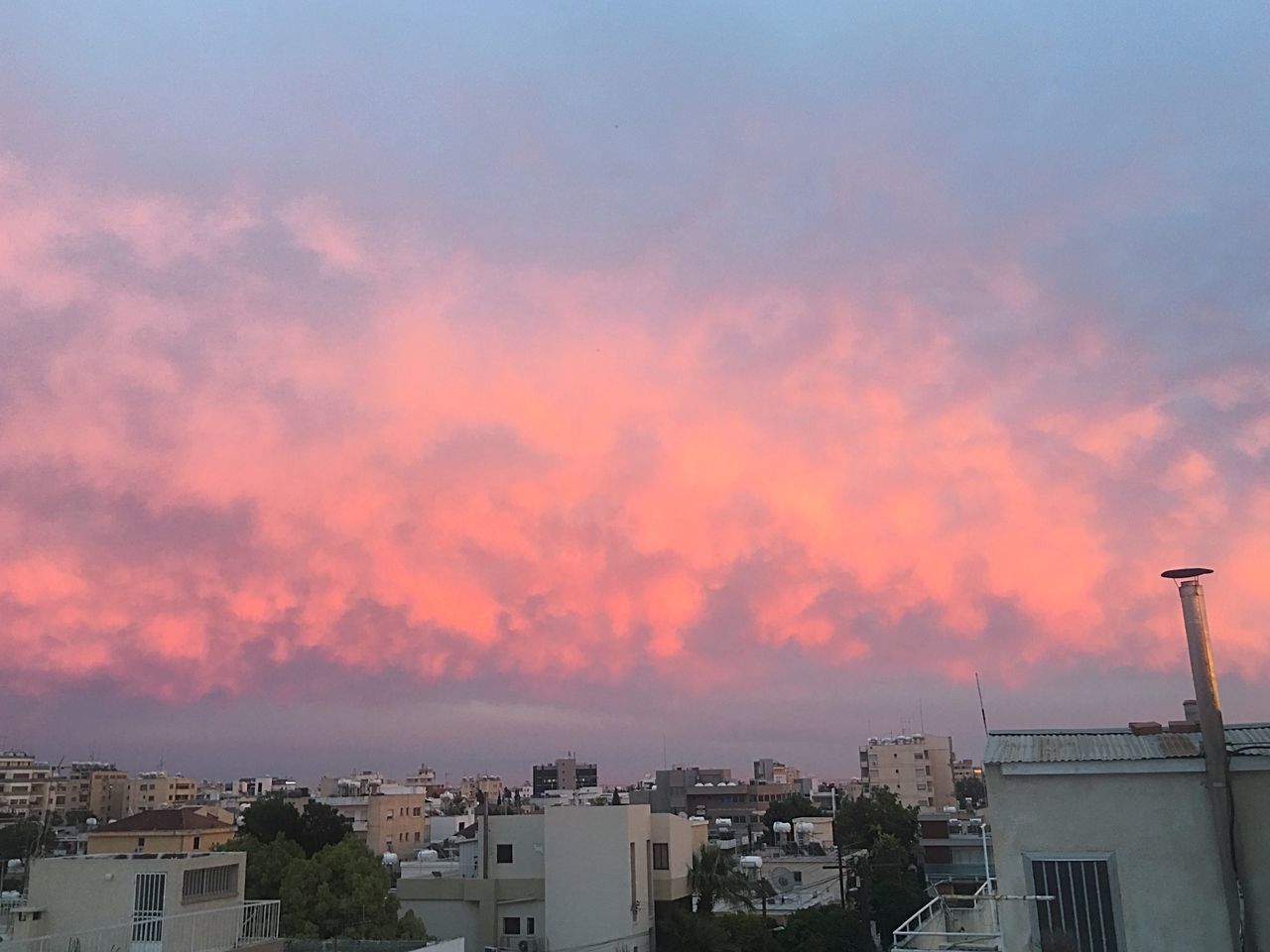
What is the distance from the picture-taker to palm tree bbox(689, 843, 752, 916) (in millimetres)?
47469

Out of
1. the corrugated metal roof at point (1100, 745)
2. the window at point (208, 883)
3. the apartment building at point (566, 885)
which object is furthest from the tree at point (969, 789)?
the corrugated metal roof at point (1100, 745)

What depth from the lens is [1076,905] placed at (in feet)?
46.3

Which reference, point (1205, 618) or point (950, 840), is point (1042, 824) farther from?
point (950, 840)

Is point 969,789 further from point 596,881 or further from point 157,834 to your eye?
point 157,834

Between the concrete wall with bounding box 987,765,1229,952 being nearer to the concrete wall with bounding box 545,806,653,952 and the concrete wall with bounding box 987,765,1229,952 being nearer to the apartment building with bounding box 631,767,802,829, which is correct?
the concrete wall with bounding box 545,806,653,952

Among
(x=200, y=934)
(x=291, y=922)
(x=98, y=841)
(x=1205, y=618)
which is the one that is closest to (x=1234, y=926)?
(x=1205, y=618)

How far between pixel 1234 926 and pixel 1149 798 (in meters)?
1.72

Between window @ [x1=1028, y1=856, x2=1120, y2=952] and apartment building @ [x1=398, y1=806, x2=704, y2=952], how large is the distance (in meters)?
30.3

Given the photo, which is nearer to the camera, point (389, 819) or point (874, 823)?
point (874, 823)

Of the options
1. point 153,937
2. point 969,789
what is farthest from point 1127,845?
point 969,789

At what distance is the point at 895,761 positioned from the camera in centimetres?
12825

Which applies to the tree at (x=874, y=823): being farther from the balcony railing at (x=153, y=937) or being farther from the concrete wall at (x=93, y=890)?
the concrete wall at (x=93, y=890)

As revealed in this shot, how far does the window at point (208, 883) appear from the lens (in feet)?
88.2

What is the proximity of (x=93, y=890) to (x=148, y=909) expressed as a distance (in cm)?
175
